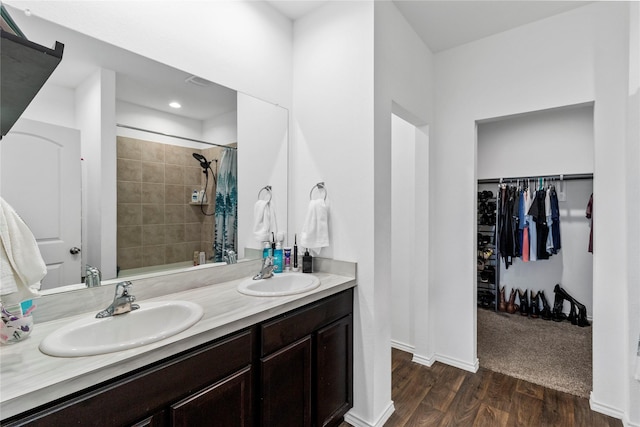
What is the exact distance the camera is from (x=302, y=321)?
152cm

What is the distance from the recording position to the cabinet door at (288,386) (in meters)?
1.35

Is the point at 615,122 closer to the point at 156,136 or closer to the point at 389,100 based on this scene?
the point at 389,100

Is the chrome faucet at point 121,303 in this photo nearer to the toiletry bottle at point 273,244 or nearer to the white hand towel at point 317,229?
the toiletry bottle at point 273,244

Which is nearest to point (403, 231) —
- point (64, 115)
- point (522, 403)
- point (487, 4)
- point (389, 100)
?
point (389, 100)

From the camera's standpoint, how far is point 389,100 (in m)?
1.97

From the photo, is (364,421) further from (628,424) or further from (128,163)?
(128,163)

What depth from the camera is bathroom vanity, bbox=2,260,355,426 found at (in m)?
0.83

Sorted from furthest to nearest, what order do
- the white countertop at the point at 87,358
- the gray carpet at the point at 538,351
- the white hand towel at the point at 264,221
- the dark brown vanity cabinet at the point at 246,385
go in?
the gray carpet at the point at 538,351 < the white hand towel at the point at 264,221 < the dark brown vanity cabinet at the point at 246,385 < the white countertop at the point at 87,358

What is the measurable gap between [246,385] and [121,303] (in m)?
0.64

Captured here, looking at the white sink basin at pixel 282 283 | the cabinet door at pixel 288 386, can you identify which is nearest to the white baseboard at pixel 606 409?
the cabinet door at pixel 288 386

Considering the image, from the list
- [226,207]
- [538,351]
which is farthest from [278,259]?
[538,351]

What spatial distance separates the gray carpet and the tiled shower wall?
2634 mm

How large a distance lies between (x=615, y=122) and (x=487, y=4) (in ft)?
3.80

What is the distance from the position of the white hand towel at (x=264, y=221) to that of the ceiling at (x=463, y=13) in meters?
1.42
